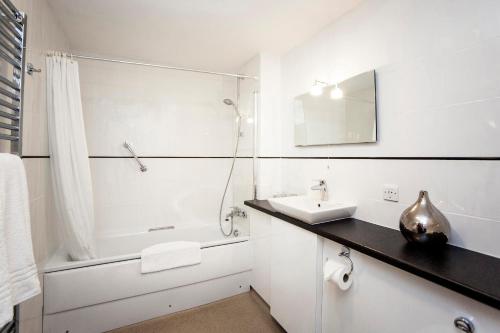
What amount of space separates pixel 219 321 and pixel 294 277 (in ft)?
2.59

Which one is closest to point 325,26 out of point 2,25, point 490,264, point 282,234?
point 282,234

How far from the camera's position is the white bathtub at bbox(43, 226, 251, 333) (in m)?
1.54

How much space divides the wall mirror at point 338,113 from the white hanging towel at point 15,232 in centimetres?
181

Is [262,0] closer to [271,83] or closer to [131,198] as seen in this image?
[271,83]

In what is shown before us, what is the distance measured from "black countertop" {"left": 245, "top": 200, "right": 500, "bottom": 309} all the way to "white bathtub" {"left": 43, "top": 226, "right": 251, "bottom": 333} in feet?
3.35

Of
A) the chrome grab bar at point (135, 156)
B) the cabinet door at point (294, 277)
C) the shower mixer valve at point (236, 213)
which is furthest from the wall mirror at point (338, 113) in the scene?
the chrome grab bar at point (135, 156)

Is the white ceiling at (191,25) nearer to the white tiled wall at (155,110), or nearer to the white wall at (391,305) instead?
the white tiled wall at (155,110)

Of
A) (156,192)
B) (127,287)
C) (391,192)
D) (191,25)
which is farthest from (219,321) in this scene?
(191,25)

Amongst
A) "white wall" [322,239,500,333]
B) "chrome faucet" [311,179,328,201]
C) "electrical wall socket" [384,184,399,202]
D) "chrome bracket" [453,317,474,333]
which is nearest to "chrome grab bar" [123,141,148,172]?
"chrome faucet" [311,179,328,201]

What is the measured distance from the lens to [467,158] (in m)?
1.03

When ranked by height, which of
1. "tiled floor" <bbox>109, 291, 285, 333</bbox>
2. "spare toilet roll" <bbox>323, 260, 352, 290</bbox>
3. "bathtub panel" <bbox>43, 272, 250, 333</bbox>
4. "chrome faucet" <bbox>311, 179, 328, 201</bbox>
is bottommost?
"tiled floor" <bbox>109, 291, 285, 333</bbox>

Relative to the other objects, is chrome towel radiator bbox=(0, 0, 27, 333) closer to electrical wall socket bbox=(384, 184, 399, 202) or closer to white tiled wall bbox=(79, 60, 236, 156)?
white tiled wall bbox=(79, 60, 236, 156)

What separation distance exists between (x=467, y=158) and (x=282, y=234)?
3.61 ft

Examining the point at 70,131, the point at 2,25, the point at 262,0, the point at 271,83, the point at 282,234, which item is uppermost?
the point at 262,0
